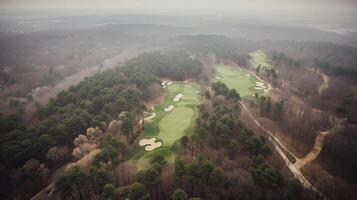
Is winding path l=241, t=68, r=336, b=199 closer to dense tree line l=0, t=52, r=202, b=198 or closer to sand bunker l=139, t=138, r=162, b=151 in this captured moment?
sand bunker l=139, t=138, r=162, b=151

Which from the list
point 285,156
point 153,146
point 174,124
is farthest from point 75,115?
point 285,156

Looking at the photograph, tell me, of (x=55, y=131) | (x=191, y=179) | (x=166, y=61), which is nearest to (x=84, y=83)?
(x=55, y=131)

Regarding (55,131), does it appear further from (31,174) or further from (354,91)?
(354,91)

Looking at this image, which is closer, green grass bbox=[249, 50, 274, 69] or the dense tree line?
the dense tree line

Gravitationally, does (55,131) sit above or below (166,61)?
below

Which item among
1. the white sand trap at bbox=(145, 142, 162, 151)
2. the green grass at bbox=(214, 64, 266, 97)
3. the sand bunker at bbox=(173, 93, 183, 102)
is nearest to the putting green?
the white sand trap at bbox=(145, 142, 162, 151)

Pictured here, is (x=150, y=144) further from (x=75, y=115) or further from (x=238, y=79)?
(x=238, y=79)
